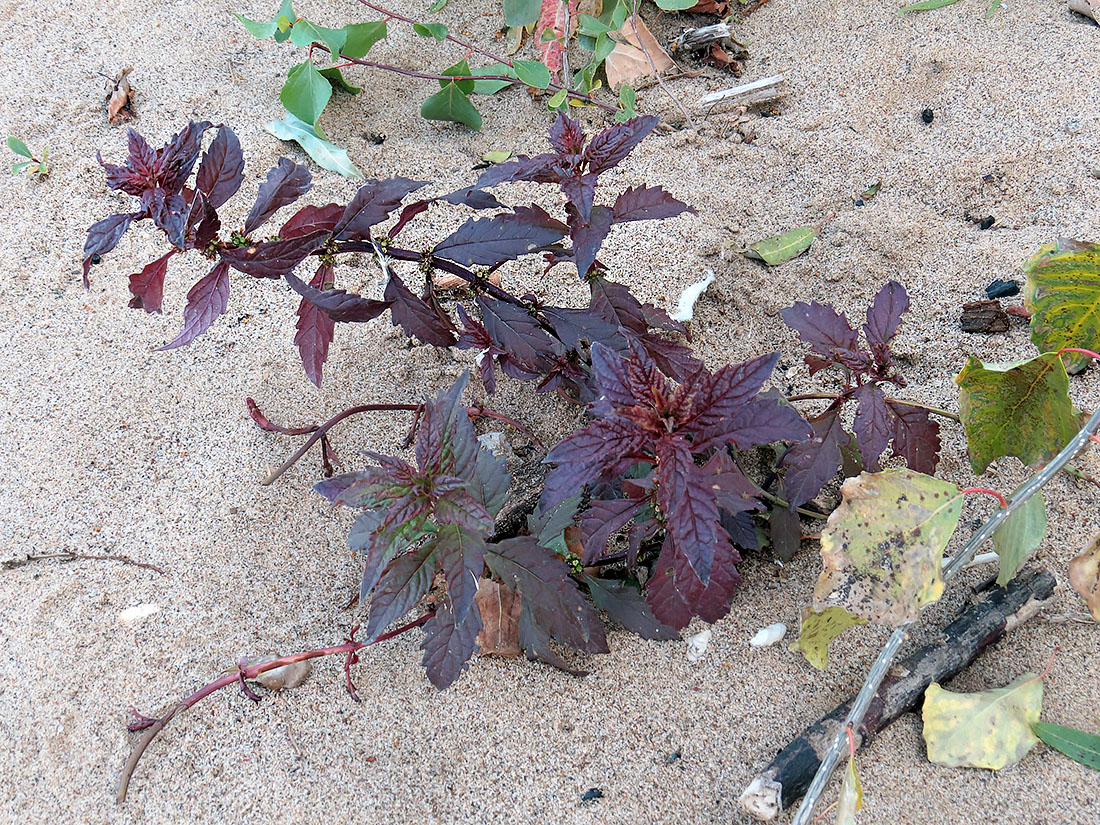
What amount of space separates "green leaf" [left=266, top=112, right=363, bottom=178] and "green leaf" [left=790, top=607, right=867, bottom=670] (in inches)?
73.1

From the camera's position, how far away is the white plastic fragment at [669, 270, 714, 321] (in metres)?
2.17

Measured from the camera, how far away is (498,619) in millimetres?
1642

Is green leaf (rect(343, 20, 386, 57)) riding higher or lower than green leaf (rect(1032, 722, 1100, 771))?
higher

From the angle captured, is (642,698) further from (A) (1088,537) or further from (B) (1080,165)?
(B) (1080,165)

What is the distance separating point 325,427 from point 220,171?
585 millimetres

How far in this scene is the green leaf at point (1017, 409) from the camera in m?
1.53

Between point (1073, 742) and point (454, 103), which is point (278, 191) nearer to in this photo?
point (454, 103)

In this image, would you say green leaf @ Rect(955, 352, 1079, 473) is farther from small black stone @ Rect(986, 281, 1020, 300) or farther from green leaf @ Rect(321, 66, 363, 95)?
green leaf @ Rect(321, 66, 363, 95)

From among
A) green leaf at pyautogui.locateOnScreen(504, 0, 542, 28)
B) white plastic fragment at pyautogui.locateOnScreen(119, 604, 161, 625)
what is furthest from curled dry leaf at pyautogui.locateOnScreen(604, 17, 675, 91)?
white plastic fragment at pyautogui.locateOnScreen(119, 604, 161, 625)

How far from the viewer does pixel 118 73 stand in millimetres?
2795

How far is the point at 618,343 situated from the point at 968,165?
145cm

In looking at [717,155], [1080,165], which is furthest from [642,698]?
[1080,165]

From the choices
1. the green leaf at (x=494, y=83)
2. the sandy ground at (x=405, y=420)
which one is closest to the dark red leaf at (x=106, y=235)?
the sandy ground at (x=405, y=420)

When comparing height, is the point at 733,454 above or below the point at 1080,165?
below
